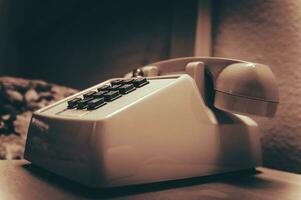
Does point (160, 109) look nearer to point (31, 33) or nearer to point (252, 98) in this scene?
point (252, 98)

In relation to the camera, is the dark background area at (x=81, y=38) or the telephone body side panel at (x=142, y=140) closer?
the telephone body side panel at (x=142, y=140)

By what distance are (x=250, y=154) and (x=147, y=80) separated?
0.25 metres

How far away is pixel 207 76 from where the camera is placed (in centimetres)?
74

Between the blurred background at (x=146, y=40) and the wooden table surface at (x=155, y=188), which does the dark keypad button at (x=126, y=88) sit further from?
the blurred background at (x=146, y=40)

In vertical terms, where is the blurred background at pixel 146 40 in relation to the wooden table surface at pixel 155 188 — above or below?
above

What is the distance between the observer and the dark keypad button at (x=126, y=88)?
0.64 m

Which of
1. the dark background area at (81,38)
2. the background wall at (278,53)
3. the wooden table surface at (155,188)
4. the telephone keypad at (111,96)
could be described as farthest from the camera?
the dark background area at (81,38)

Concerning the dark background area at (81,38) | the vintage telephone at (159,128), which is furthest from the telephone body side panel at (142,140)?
the dark background area at (81,38)

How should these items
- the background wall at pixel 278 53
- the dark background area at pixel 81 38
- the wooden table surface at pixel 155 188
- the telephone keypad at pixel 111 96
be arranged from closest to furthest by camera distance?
the wooden table surface at pixel 155 188
the telephone keypad at pixel 111 96
the background wall at pixel 278 53
the dark background area at pixel 81 38

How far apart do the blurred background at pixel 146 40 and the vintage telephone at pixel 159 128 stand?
0.18 m

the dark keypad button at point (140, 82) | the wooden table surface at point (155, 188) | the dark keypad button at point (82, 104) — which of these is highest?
the dark keypad button at point (140, 82)

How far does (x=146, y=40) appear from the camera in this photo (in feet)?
4.27

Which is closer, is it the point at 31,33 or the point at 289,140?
the point at 289,140

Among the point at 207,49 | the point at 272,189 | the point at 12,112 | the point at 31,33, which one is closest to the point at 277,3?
the point at 207,49
